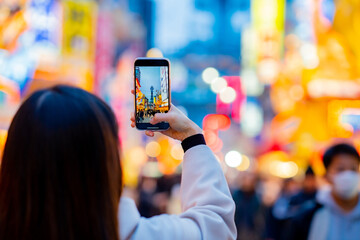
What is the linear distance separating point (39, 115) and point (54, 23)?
1120cm

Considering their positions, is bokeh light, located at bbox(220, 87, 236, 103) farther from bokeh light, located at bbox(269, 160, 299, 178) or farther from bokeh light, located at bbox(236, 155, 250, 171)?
bokeh light, located at bbox(269, 160, 299, 178)

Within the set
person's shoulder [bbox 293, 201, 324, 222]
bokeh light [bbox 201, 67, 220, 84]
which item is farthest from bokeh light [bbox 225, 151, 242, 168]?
person's shoulder [bbox 293, 201, 324, 222]

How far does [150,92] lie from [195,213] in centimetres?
53

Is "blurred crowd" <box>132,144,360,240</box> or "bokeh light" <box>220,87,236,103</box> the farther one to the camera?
"bokeh light" <box>220,87,236,103</box>

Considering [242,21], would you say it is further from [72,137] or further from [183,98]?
[72,137]

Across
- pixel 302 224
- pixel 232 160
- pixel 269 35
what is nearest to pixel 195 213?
pixel 302 224

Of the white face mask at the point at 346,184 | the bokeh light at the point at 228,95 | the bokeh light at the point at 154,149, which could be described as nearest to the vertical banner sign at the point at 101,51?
the bokeh light at the point at 228,95

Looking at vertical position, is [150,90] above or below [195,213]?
above

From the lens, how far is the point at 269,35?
24.7 meters

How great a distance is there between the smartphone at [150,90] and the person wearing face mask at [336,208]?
7.72 feet

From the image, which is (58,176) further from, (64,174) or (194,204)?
(194,204)

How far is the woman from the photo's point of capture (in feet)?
4.72

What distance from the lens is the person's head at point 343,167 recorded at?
407 cm

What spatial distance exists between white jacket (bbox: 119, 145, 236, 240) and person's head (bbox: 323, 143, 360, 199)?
249cm
